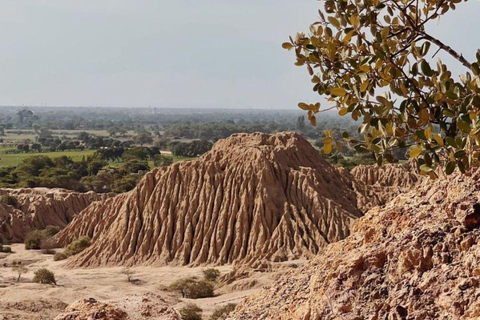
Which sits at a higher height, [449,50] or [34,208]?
[449,50]

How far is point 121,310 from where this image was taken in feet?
29.0

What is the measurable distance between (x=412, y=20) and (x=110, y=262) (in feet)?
77.0

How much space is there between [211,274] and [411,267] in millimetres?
18564

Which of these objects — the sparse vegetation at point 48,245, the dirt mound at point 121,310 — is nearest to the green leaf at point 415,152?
the dirt mound at point 121,310

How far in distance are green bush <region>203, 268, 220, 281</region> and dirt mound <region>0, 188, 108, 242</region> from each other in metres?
16.5

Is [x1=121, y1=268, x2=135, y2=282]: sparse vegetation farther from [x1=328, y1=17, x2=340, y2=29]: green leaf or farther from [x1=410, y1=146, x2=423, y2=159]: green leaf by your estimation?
[x1=410, y1=146, x2=423, y2=159]: green leaf

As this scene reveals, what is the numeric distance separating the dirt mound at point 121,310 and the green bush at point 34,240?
74.9 feet

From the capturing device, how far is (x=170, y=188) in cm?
2717

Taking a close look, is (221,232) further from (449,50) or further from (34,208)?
(449,50)

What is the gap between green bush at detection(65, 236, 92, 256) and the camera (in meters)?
27.6

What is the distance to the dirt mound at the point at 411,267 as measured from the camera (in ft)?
13.1

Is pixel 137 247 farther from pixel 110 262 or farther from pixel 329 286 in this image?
pixel 329 286

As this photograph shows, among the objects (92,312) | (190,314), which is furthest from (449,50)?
(190,314)

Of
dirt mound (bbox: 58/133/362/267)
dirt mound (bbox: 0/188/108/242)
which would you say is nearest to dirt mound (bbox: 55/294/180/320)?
dirt mound (bbox: 58/133/362/267)
